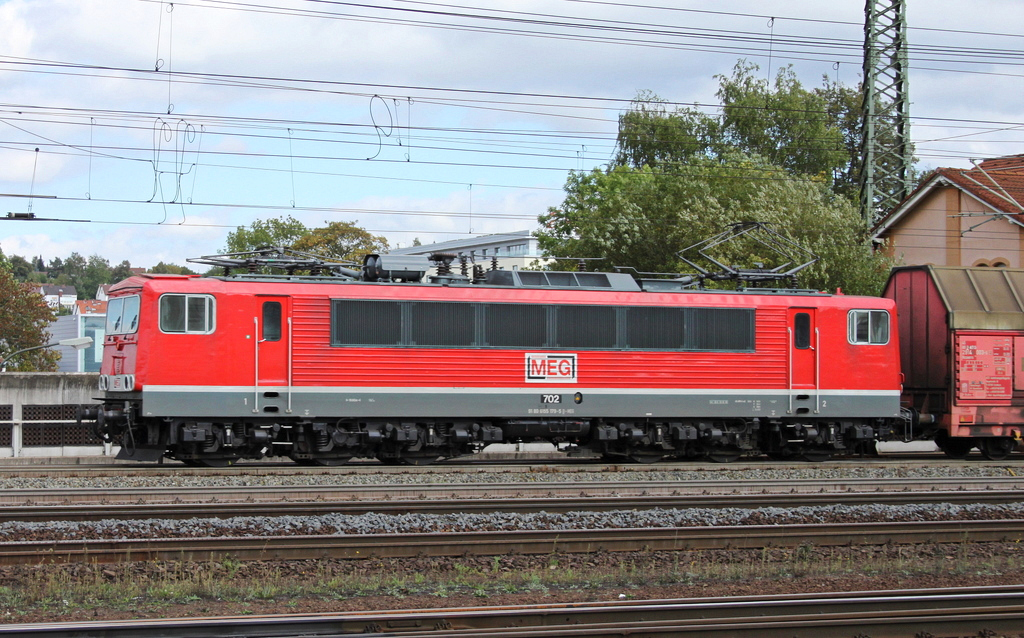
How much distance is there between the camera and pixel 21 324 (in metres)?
60.3

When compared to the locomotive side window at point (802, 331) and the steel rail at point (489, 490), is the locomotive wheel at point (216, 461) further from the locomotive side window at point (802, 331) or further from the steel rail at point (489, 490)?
the locomotive side window at point (802, 331)

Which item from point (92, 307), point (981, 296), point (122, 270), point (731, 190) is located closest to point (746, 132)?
point (731, 190)

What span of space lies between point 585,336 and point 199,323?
295 inches

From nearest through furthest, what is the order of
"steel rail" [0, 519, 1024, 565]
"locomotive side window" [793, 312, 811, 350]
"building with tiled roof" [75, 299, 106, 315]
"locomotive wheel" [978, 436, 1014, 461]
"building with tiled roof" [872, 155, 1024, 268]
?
"steel rail" [0, 519, 1024, 565]
"locomotive side window" [793, 312, 811, 350]
"locomotive wheel" [978, 436, 1014, 461]
"building with tiled roof" [872, 155, 1024, 268]
"building with tiled roof" [75, 299, 106, 315]

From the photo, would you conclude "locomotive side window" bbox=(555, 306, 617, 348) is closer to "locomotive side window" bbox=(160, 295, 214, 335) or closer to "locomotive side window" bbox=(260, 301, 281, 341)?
"locomotive side window" bbox=(260, 301, 281, 341)

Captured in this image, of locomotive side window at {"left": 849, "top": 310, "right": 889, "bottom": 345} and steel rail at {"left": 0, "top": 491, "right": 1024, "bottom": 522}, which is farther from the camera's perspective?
locomotive side window at {"left": 849, "top": 310, "right": 889, "bottom": 345}

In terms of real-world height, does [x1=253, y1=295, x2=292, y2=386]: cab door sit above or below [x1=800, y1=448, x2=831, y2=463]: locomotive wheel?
above

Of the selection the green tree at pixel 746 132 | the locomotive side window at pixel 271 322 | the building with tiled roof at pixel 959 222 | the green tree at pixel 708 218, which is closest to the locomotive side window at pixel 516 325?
the locomotive side window at pixel 271 322

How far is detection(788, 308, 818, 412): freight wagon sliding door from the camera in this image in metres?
20.8

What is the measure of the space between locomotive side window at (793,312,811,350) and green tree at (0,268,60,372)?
50.2m

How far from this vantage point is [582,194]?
50.5 m

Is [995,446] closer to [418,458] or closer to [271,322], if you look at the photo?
[418,458]

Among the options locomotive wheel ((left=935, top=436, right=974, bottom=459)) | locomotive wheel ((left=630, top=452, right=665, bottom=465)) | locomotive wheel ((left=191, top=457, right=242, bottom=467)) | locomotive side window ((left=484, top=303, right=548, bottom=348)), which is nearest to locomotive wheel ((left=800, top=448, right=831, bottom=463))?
locomotive wheel ((left=630, top=452, right=665, bottom=465))

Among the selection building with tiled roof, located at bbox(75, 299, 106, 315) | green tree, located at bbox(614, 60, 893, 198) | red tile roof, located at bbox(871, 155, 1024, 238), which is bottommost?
building with tiled roof, located at bbox(75, 299, 106, 315)
